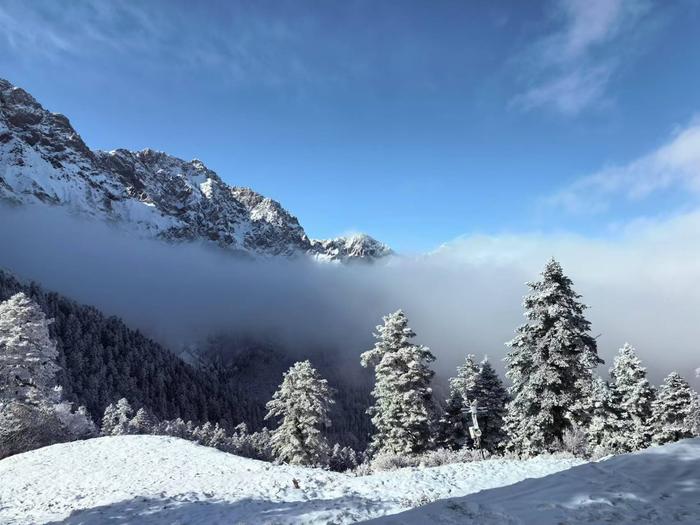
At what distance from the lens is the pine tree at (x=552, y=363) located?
2433cm

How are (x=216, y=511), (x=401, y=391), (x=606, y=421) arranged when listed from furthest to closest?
(x=606, y=421) < (x=401, y=391) < (x=216, y=511)

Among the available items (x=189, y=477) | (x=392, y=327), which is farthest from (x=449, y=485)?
(x=392, y=327)

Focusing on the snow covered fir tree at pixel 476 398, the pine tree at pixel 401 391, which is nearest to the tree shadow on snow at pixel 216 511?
the snow covered fir tree at pixel 476 398

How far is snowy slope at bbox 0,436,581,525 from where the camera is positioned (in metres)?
13.2

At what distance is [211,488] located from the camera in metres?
17.0

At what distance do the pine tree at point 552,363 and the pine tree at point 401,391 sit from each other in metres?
7.54

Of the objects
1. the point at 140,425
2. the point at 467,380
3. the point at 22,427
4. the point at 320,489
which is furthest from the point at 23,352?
the point at 140,425

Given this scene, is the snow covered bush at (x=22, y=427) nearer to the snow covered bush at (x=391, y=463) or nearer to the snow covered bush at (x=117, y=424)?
the snow covered bush at (x=391, y=463)

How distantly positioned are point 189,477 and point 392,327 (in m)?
18.3

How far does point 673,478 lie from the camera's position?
852 centimetres

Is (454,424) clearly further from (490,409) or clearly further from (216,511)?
(216,511)

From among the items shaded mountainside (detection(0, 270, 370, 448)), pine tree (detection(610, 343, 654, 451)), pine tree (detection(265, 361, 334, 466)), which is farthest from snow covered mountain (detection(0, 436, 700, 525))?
shaded mountainside (detection(0, 270, 370, 448))

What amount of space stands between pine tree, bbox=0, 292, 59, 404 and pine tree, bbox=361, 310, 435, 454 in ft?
70.2

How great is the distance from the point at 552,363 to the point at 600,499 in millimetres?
17927
